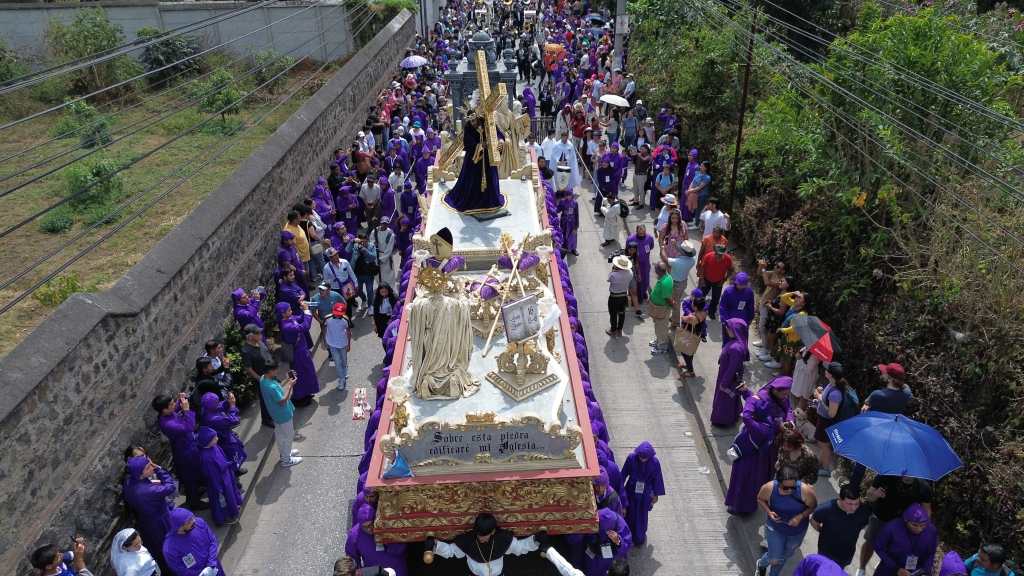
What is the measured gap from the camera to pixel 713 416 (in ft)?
30.2

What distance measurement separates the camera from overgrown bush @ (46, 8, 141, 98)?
21.2 meters

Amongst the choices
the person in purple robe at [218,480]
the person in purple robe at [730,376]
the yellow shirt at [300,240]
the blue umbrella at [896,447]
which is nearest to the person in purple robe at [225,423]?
the person in purple robe at [218,480]

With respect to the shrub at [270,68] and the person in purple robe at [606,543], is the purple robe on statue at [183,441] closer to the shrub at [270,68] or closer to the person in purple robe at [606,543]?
the person in purple robe at [606,543]

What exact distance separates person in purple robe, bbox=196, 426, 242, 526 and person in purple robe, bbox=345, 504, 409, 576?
183cm

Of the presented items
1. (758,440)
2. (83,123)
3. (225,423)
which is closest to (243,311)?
(225,423)

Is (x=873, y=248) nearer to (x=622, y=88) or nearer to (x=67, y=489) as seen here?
(x=67, y=489)

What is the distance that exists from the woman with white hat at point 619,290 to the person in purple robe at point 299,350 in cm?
438

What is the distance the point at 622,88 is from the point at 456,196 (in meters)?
10.8

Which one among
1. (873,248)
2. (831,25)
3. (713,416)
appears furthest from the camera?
(831,25)

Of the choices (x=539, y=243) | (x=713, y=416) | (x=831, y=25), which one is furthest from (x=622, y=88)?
(x=713, y=416)

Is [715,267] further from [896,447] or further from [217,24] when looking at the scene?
[217,24]

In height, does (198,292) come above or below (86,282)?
above

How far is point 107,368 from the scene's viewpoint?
7.36 m

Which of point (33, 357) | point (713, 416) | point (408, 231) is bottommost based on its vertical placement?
point (713, 416)
